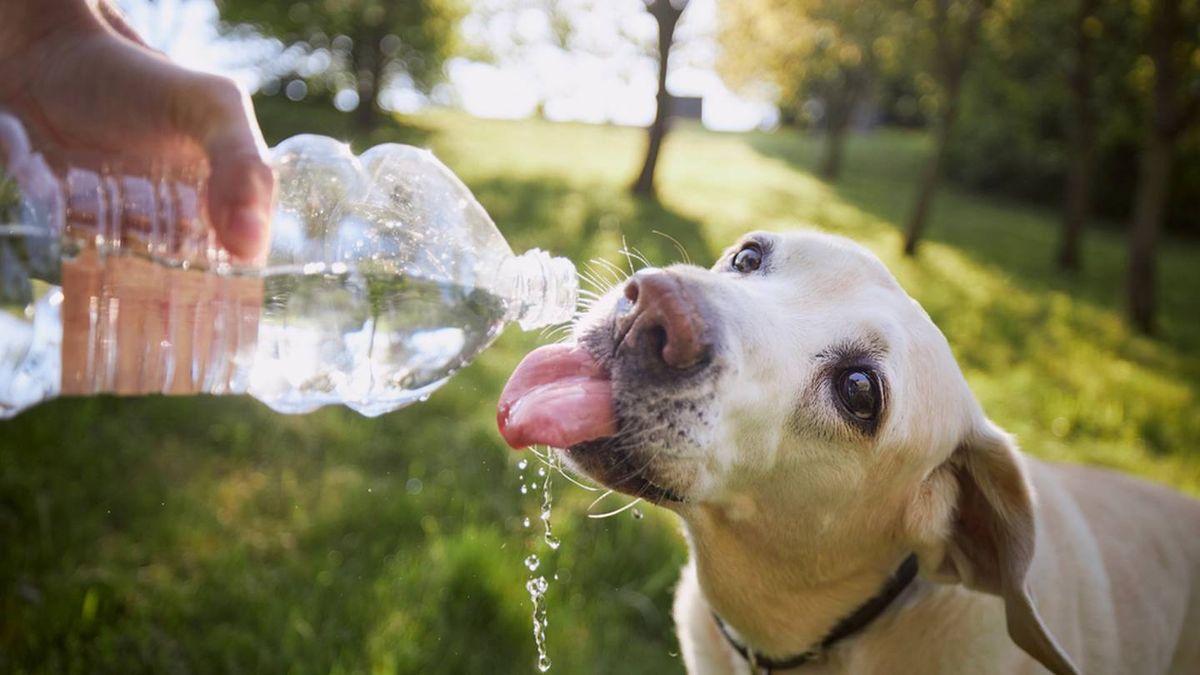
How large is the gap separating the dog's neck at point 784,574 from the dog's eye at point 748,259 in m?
0.74

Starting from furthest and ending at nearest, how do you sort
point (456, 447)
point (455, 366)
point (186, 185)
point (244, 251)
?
1. point (456, 447)
2. point (455, 366)
3. point (186, 185)
4. point (244, 251)

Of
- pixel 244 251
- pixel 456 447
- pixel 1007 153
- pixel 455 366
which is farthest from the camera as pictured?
pixel 1007 153

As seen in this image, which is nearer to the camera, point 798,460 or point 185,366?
point 798,460

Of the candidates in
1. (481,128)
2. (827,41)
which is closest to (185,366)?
(827,41)

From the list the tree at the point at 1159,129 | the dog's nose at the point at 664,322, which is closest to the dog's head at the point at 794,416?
the dog's nose at the point at 664,322

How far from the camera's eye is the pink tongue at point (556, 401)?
1.81 m

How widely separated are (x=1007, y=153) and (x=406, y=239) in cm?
2747

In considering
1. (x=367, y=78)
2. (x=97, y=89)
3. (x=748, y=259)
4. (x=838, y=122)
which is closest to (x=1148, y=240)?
(x=748, y=259)

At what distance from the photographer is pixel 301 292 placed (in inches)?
110

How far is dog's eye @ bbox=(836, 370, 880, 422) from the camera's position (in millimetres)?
2236

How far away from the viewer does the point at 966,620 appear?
252 cm

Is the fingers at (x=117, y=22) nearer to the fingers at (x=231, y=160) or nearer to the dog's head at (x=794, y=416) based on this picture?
the fingers at (x=231, y=160)

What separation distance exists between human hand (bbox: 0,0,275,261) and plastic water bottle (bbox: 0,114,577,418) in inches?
4.2

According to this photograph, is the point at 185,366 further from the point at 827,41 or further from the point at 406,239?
the point at 827,41
